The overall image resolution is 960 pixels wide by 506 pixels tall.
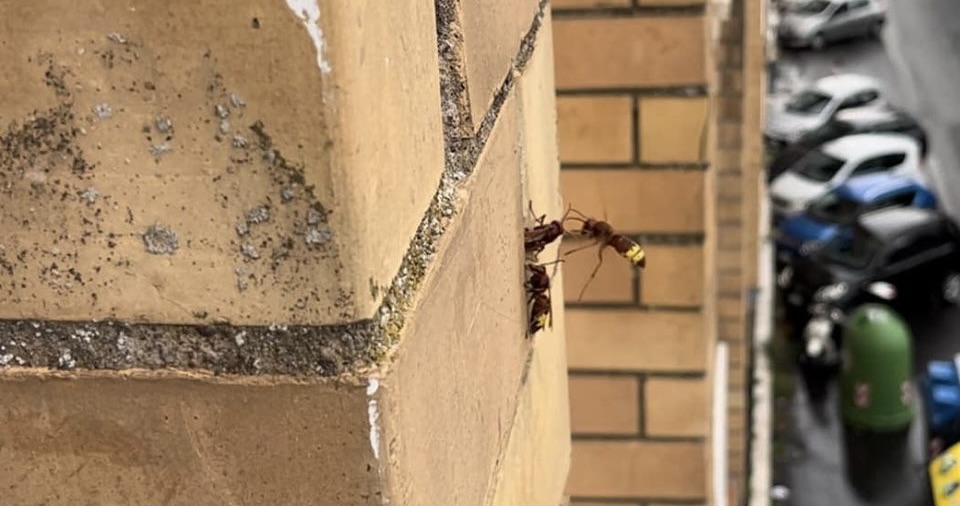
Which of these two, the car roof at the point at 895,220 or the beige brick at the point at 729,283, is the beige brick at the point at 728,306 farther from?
the car roof at the point at 895,220

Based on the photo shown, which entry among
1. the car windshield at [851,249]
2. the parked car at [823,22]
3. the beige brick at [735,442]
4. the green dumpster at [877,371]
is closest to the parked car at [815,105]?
the parked car at [823,22]

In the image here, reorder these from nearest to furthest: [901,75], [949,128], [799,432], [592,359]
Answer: [592,359], [799,432], [949,128], [901,75]

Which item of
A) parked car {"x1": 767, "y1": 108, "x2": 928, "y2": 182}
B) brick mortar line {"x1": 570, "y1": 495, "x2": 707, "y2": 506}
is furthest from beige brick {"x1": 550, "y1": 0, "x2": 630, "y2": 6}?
parked car {"x1": 767, "y1": 108, "x2": 928, "y2": 182}

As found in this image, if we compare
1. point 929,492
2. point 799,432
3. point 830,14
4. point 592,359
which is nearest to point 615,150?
point 592,359

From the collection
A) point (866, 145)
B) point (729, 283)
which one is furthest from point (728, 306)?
point (866, 145)

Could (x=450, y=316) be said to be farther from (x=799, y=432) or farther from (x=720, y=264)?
(x=799, y=432)

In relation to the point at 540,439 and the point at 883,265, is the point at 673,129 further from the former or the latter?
the point at 883,265
